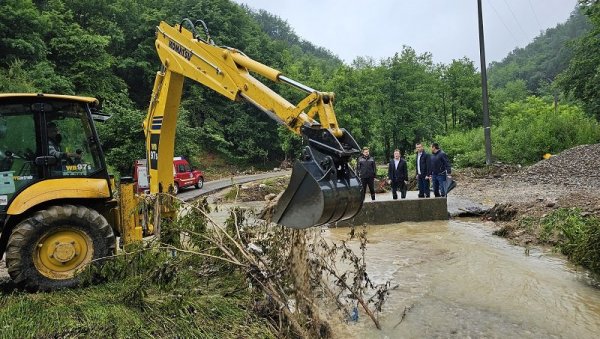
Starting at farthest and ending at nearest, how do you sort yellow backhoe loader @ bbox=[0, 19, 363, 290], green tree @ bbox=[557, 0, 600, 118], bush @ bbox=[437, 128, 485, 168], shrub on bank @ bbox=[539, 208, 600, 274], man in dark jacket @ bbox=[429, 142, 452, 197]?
green tree @ bbox=[557, 0, 600, 118]
bush @ bbox=[437, 128, 485, 168]
man in dark jacket @ bbox=[429, 142, 452, 197]
shrub on bank @ bbox=[539, 208, 600, 274]
yellow backhoe loader @ bbox=[0, 19, 363, 290]

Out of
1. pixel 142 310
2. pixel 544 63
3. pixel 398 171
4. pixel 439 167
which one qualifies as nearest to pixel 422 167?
pixel 439 167

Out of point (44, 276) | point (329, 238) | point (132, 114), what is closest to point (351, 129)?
point (132, 114)

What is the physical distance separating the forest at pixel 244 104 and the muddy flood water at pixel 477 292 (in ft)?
53.8

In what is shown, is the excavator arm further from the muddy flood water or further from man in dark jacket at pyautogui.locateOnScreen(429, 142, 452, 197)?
man in dark jacket at pyautogui.locateOnScreen(429, 142, 452, 197)

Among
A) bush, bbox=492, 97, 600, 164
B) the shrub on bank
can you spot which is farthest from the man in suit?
bush, bbox=492, 97, 600, 164

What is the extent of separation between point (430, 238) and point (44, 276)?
7097 mm

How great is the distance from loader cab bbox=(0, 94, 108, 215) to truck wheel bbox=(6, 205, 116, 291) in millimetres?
529

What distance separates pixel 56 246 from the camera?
16.4 ft

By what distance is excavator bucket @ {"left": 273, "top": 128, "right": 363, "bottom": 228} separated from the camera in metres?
3.94

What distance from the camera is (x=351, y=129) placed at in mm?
42469

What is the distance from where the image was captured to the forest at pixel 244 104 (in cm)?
2283

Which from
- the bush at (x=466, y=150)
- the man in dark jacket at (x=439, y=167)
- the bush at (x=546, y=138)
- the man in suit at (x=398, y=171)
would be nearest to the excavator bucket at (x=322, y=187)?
the man in dark jacket at (x=439, y=167)

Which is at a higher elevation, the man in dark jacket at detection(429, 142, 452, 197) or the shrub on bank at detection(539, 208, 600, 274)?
the man in dark jacket at detection(429, 142, 452, 197)

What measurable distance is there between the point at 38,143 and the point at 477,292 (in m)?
5.82
